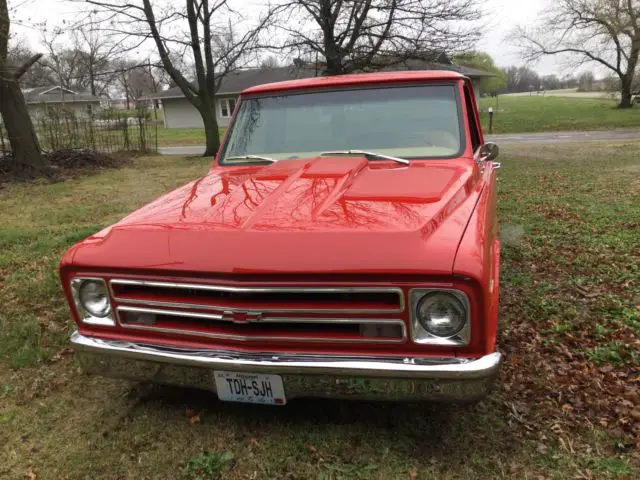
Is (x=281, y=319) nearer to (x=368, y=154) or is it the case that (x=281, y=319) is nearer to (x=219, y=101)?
(x=368, y=154)

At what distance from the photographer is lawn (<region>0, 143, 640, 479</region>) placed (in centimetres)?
243

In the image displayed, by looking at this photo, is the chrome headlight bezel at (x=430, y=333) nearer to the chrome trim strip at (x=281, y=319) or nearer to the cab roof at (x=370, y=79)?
the chrome trim strip at (x=281, y=319)

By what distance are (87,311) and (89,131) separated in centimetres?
1571

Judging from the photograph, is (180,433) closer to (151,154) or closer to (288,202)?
(288,202)

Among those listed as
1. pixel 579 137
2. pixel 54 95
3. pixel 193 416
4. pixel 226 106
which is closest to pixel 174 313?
pixel 193 416

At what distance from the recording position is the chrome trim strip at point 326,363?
2.08 m

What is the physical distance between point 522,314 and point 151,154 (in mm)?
17672

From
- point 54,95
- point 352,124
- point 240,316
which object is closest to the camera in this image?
point 240,316

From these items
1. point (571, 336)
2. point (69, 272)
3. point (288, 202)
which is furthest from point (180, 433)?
point (571, 336)

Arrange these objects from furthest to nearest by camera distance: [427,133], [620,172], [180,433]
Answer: [620,172]
[427,133]
[180,433]

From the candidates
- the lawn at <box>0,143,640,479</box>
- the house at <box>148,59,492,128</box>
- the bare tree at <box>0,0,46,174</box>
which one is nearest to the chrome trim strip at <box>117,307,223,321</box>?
the lawn at <box>0,143,640,479</box>

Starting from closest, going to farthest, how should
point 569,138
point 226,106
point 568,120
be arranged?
point 569,138
point 568,120
point 226,106

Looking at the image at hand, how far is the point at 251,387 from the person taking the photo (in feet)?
7.64

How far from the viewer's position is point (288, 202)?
8.53 feet
